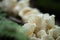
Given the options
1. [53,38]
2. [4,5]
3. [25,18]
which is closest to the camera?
[53,38]

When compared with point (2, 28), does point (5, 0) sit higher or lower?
higher

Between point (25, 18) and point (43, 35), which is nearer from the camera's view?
point (43, 35)

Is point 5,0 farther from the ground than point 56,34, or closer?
farther from the ground

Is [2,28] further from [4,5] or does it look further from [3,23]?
[4,5]

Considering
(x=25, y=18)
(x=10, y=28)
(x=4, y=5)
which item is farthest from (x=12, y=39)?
(x=4, y=5)

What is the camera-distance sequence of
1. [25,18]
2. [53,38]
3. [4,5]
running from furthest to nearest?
[4,5]
[25,18]
[53,38]

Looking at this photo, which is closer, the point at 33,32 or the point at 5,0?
the point at 33,32

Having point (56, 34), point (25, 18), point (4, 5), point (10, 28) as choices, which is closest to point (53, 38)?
point (56, 34)

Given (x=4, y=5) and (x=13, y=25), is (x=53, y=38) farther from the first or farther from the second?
(x=4, y=5)

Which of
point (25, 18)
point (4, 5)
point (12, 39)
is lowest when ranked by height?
point (12, 39)
